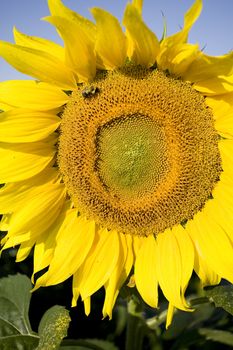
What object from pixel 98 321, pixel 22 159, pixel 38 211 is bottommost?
pixel 98 321

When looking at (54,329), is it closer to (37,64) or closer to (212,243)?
(212,243)

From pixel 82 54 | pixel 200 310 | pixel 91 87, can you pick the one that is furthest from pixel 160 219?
pixel 200 310

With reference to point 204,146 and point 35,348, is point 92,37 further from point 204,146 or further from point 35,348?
point 35,348

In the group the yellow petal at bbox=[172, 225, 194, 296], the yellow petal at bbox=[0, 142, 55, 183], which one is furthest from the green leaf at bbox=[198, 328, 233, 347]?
the yellow petal at bbox=[0, 142, 55, 183]

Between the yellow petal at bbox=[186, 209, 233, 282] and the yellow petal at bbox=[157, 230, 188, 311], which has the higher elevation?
the yellow petal at bbox=[186, 209, 233, 282]

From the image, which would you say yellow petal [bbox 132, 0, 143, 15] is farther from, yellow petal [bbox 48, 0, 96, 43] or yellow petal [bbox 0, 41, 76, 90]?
yellow petal [bbox 0, 41, 76, 90]

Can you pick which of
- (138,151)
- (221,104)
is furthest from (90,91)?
(221,104)

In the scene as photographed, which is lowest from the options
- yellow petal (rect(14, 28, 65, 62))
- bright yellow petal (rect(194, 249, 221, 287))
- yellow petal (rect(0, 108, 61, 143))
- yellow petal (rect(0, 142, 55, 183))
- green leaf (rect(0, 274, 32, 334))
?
green leaf (rect(0, 274, 32, 334))
